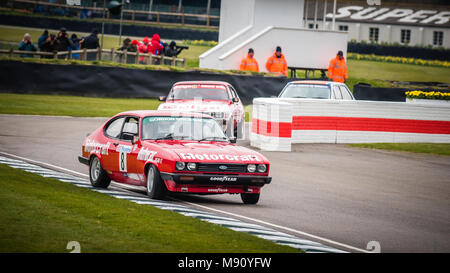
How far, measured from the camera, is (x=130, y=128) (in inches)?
534

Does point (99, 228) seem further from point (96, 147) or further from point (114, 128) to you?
point (114, 128)

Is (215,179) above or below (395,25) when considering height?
below

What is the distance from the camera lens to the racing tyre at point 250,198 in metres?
12.6

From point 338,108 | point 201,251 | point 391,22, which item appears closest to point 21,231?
point 201,251

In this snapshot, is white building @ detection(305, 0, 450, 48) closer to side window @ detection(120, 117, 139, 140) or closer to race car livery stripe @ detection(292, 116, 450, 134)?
race car livery stripe @ detection(292, 116, 450, 134)

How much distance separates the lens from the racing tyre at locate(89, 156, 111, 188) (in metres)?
13.4

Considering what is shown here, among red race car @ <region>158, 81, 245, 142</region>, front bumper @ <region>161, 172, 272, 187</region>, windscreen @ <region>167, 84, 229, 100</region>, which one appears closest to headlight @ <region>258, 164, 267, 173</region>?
front bumper @ <region>161, 172, 272, 187</region>

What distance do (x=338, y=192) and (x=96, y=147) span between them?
13.6 feet

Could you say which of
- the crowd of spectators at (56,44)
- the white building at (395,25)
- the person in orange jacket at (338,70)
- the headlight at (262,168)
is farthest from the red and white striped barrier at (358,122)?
the white building at (395,25)

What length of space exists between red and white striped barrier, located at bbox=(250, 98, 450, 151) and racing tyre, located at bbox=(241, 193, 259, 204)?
849 centimetres

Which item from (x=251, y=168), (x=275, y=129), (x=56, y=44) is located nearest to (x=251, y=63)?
(x=56, y=44)

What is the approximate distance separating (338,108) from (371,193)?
8787mm

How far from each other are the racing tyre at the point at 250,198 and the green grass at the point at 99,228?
75.4 inches

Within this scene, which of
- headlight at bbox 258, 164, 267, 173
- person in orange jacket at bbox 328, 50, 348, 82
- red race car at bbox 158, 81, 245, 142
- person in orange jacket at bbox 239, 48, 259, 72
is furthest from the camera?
person in orange jacket at bbox 239, 48, 259, 72
